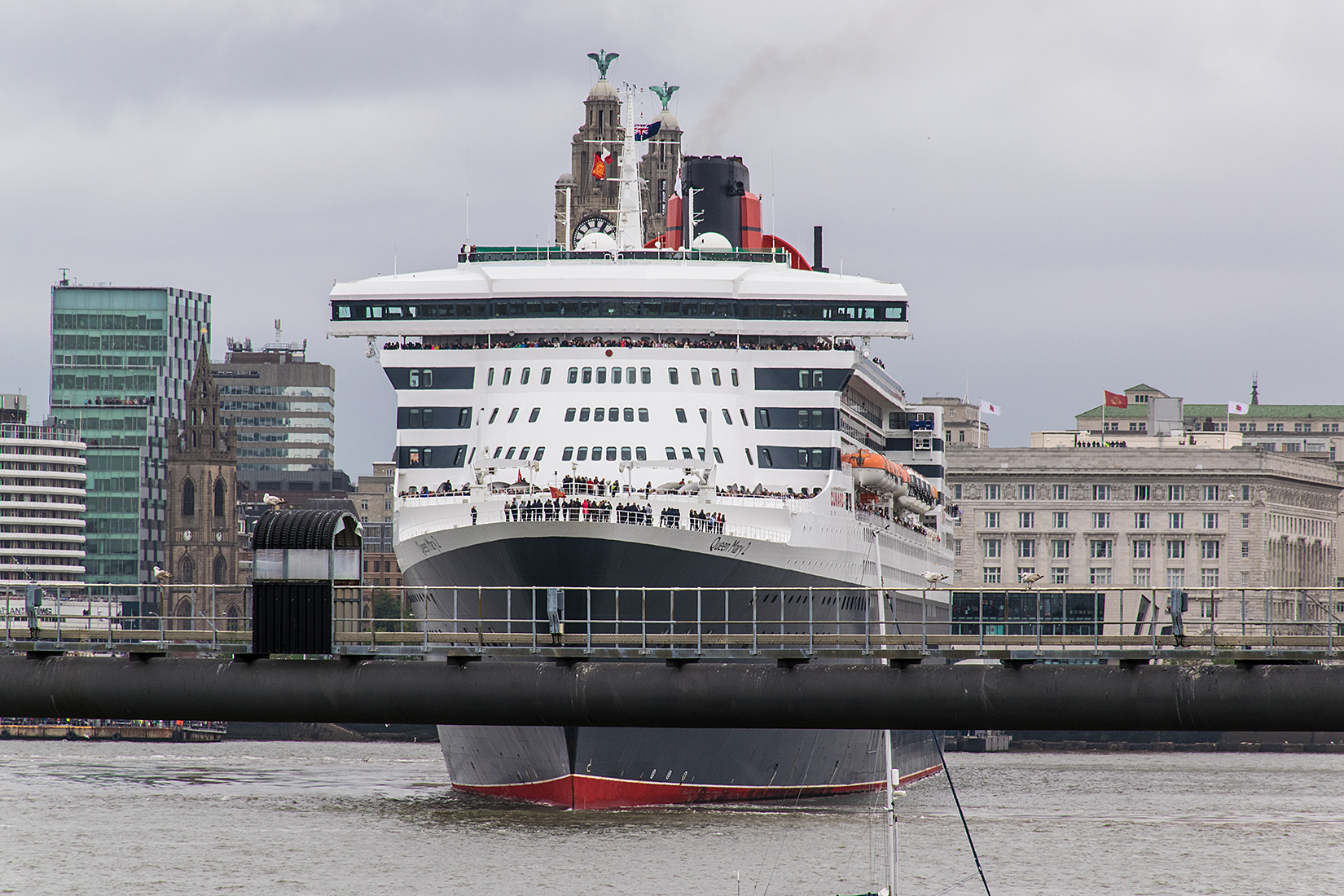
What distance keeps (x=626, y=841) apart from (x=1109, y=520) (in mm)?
134693

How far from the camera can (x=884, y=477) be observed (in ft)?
249

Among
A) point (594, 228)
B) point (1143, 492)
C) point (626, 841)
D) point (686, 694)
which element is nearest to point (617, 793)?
point (626, 841)

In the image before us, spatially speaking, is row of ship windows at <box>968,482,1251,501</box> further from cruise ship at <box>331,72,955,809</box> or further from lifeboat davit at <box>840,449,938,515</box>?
cruise ship at <box>331,72,955,809</box>

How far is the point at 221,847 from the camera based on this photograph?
71875 millimetres

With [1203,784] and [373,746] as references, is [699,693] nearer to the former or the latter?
[1203,784]

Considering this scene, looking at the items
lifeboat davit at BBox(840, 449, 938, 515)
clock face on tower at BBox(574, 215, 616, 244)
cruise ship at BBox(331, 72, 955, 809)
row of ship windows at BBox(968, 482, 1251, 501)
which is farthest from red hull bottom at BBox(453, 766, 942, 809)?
row of ship windows at BBox(968, 482, 1251, 501)

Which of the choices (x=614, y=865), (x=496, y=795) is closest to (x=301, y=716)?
(x=614, y=865)

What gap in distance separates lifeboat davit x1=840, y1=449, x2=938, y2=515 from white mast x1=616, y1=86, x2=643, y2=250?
12025mm

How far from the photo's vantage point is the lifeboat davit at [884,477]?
7475cm

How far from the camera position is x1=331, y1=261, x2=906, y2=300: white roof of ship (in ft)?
229

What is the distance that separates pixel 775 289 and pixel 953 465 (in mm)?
122539


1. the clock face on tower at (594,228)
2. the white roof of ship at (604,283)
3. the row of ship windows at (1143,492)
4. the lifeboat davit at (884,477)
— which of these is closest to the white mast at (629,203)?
the clock face on tower at (594,228)

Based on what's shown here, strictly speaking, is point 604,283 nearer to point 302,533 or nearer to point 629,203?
point 629,203

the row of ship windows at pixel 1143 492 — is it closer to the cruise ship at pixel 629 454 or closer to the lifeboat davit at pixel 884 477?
the lifeboat davit at pixel 884 477
